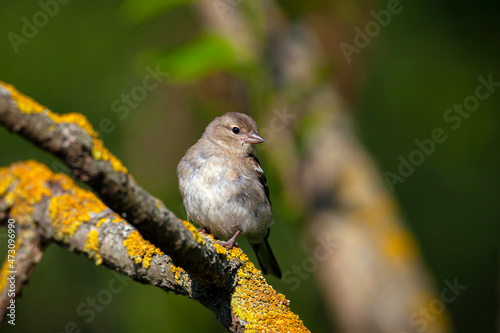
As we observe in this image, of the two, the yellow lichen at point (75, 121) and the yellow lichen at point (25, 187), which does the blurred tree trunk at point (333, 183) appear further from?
Result: the yellow lichen at point (75, 121)

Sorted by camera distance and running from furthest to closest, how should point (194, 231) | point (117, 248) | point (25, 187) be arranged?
point (25, 187) → point (117, 248) → point (194, 231)

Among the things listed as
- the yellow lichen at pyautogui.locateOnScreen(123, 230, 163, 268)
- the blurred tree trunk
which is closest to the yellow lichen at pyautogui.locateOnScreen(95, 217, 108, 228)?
the yellow lichen at pyautogui.locateOnScreen(123, 230, 163, 268)

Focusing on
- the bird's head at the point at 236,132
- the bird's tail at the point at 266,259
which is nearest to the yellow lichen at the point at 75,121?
the bird's head at the point at 236,132

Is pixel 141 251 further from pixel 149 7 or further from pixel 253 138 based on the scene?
pixel 253 138

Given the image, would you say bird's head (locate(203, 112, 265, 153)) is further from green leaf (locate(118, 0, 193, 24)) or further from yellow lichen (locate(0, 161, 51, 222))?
yellow lichen (locate(0, 161, 51, 222))

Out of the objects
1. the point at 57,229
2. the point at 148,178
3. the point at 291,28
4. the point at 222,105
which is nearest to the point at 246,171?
the point at 222,105

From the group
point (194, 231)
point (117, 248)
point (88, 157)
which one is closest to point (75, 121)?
point (88, 157)
